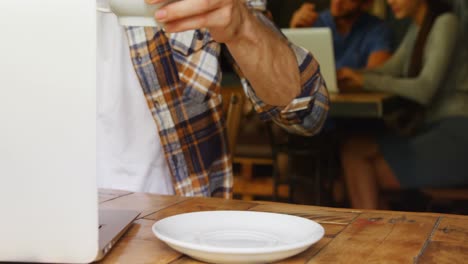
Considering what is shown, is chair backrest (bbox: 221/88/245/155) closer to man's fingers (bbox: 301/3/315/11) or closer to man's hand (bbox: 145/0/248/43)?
man's hand (bbox: 145/0/248/43)

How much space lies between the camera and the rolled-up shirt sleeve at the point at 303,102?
1.27 meters

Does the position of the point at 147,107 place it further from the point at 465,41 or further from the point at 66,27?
the point at 465,41

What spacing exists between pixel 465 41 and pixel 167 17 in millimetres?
3284

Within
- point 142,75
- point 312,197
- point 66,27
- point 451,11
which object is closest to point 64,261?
point 66,27

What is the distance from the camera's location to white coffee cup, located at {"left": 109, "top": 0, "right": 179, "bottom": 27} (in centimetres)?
69

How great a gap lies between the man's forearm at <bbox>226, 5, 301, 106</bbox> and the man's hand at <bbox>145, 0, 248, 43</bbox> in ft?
0.18

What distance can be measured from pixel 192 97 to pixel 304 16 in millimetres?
3250

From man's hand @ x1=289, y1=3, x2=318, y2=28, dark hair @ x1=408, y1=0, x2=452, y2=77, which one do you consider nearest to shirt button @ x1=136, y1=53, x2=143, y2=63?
dark hair @ x1=408, y1=0, x2=452, y2=77

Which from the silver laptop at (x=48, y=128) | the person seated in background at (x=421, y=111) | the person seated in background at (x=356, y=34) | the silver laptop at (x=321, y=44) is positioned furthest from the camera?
the person seated in background at (x=356, y=34)

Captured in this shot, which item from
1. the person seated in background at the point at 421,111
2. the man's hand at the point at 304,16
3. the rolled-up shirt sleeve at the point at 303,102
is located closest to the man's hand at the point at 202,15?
the rolled-up shirt sleeve at the point at 303,102

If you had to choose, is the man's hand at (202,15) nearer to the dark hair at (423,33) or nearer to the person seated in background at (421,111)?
the person seated in background at (421,111)

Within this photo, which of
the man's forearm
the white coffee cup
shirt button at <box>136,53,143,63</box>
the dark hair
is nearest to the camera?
the white coffee cup

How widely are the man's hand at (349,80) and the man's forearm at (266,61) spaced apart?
2520 mm

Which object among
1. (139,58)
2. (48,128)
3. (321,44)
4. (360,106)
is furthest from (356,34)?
(48,128)
